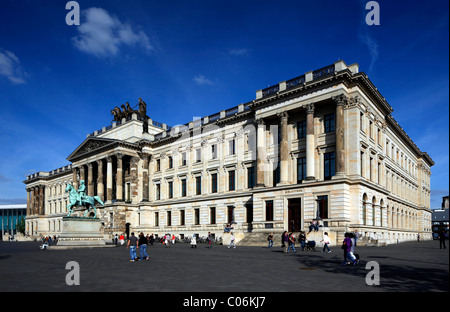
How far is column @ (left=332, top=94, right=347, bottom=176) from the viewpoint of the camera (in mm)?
36812

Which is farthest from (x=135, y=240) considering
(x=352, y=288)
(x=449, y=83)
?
(x=449, y=83)

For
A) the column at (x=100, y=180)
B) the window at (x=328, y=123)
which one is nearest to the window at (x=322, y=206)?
the window at (x=328, y=123)

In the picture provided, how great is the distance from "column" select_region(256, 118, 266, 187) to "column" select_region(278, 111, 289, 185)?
117 inches

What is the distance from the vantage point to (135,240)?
21.4m

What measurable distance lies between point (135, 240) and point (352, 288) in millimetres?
13772

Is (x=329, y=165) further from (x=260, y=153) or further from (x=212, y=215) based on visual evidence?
(x=212, y=215)

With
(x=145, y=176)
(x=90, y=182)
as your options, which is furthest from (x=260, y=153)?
(x=90, y=182)

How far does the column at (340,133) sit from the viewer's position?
121ft

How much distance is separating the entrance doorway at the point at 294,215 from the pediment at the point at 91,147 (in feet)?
112

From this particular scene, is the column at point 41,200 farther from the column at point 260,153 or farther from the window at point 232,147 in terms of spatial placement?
the column at point 260,153

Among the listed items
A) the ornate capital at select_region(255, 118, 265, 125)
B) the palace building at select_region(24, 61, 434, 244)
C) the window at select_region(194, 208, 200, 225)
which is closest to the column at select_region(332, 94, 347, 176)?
the palace building at select_region(24, 61, 434, 244)

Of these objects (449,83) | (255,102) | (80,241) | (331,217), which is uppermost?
(255,102)
